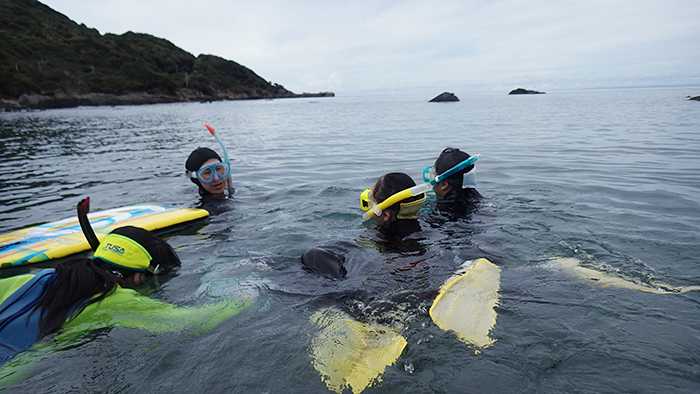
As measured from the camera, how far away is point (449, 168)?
4766 mm

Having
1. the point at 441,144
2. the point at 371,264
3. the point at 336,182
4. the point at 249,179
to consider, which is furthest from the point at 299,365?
the point at 441,144

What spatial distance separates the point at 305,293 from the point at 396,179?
143 centimetres

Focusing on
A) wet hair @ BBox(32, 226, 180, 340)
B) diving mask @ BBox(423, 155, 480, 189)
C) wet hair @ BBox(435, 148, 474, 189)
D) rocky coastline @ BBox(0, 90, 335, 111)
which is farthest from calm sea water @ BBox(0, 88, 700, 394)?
rocky coastline @ BBox(0, 90, 335, 111)

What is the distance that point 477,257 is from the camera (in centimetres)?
365

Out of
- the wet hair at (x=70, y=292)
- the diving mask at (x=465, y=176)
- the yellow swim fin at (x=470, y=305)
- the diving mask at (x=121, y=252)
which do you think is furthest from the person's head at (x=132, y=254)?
the diving mask at (x=465, y=176)

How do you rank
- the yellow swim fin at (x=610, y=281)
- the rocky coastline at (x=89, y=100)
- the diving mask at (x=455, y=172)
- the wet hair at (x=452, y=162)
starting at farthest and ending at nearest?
1. the rocky coastline at (x=89, y=100)
2. the wet hair at (x=452, y=162)
3. the diving mask at (x=455, y=172)
4. the yellow swim fin at (x=610, y=281)

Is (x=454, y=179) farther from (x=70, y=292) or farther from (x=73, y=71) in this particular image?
(x=73, y=71)

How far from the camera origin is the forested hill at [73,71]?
48.0 meters

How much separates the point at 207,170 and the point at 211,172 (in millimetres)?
71

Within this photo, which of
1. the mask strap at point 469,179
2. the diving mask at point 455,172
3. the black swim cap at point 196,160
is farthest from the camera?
the black swim cap at point 196,160

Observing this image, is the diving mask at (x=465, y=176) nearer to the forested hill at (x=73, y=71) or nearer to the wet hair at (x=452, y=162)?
the wet hair at (x=452, y=162)

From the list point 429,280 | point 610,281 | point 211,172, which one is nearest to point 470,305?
point 429,280

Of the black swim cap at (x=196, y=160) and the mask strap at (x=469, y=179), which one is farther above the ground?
the black swim cap at (x=196, y=160)

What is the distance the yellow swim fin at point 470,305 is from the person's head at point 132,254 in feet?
7.75
